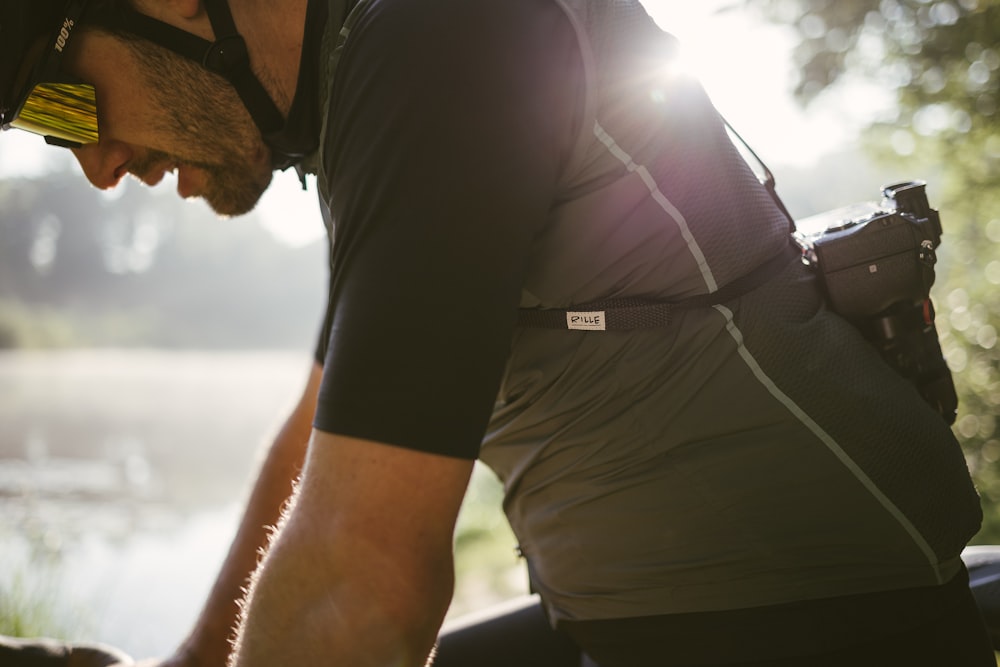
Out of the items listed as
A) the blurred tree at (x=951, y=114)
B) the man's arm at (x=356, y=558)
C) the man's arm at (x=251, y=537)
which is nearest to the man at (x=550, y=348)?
the man's arm at (x=356, y=558)

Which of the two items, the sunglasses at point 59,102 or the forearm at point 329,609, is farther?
→ the sunglasses at point 59,102

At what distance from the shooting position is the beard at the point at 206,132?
5.12ft

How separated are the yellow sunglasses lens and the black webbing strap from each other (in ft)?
3.22

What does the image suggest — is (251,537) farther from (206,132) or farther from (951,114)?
(951,114)

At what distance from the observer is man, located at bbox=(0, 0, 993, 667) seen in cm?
98

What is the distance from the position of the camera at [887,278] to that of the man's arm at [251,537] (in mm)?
1144

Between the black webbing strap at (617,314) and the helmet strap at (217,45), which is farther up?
the helmet strap at (217,45)

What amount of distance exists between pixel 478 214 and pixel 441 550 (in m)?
0.43

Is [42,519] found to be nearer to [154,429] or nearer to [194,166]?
[154,429]

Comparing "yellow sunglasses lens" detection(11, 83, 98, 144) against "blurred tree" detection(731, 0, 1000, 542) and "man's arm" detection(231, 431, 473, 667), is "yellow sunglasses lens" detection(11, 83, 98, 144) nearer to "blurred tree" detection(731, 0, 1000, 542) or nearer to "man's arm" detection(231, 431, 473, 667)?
"man's arm" detection(231, 431, 473, 667)

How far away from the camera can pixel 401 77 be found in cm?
102

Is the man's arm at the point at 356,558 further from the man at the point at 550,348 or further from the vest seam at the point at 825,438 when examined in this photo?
the vest seam at the point at 825,438

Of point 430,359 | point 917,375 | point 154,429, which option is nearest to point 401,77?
point 430,359

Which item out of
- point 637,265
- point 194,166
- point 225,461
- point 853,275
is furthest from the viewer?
point 225,461
